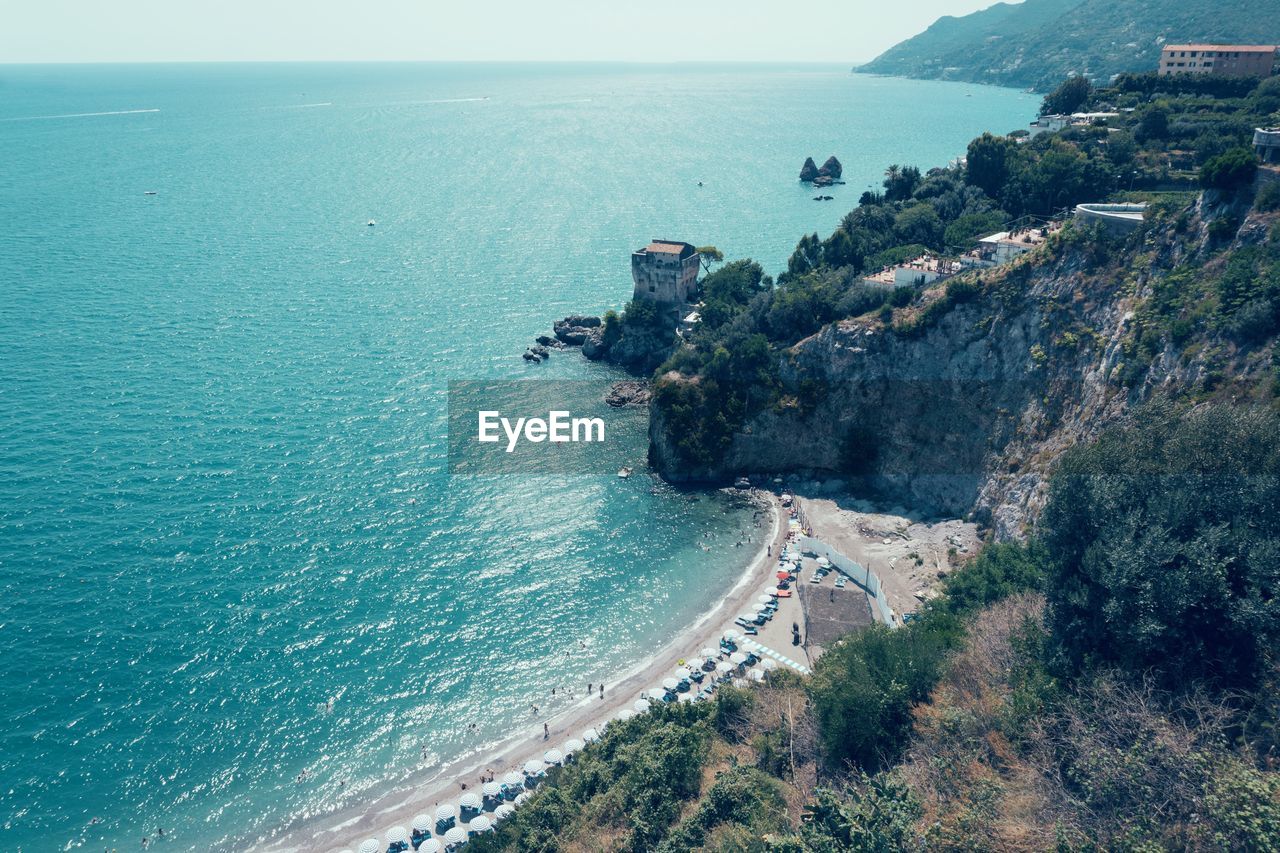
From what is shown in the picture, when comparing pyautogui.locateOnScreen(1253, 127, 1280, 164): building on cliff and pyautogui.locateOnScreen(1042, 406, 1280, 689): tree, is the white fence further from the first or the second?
pyautogui.locateOnScreen(1253, 127, 1280, 164): building on cliff

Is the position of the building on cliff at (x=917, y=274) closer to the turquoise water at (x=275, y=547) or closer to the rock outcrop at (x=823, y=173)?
the turquoise water at (x=275, y=547)

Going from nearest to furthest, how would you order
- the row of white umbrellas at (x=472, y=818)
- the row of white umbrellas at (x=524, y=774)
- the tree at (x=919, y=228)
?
1. the row of white umbrellas at (x=472, y=818)
2. the row of white umbrellas at (x=524, y=774)
3. the tree at (x=919, y=228)

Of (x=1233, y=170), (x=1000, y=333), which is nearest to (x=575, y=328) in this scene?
(x=1000, y=333)

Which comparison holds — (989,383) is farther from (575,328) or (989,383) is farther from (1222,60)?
(1222,60)

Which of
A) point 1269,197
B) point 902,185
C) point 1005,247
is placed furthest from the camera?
point 902,185

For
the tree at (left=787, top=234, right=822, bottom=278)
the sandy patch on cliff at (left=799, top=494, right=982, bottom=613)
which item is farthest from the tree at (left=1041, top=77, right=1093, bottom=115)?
the sandy patch on cliff at (left=799, top=494, right=982, bottom=613)

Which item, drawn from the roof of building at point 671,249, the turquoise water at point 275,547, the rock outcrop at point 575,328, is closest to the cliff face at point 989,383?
the turquoise water at point 275,547
